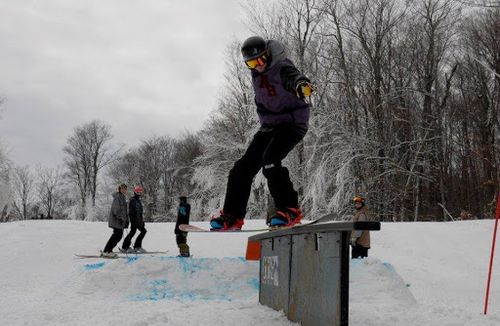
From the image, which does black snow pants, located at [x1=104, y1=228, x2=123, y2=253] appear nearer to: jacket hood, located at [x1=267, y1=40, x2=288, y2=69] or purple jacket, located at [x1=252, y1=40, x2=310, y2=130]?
purple jacket, located at [x1=252, y1=40, x2=310, y2=130]

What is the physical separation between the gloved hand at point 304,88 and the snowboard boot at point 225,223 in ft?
4.60

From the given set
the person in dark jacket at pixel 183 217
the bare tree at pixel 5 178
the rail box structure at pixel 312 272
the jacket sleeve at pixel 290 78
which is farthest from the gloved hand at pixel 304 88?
the bare tree at pixel 5 178

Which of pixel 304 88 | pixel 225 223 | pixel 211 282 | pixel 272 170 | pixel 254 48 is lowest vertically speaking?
pixel 211 282

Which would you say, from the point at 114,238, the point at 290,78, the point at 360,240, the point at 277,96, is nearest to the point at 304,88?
the point at 290,78

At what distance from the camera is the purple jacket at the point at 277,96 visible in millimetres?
3654

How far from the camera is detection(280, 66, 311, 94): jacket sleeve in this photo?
3.31 meters

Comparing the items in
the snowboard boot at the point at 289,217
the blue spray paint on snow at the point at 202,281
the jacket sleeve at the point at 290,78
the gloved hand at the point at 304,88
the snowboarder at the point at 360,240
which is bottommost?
the blue spray paint on snow at the point at 202,281

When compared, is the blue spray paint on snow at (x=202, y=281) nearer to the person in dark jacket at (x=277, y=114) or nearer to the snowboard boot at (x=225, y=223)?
the snowboard boot at (x=225, y=223)

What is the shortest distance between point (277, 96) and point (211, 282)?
3.85 m

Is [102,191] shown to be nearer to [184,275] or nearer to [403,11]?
[403,11]

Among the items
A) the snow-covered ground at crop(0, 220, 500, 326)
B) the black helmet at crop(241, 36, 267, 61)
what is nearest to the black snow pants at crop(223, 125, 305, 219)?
the black helmet at crop(241, 36, 267, 61)

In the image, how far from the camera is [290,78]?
341 centimetres

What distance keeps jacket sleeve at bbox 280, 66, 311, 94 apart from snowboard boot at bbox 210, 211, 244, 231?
4.43 ft

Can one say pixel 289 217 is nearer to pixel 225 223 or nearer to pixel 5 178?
pixel 225 223
